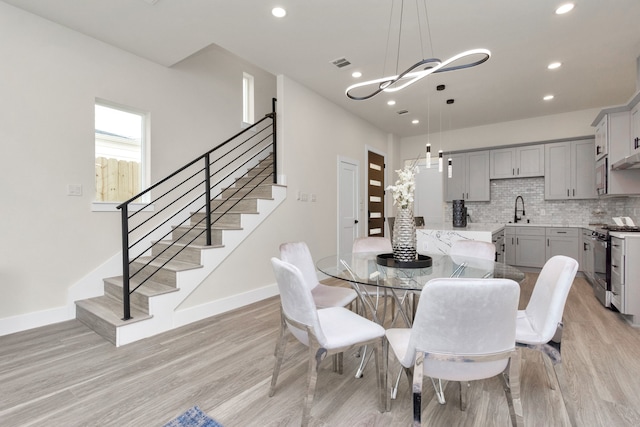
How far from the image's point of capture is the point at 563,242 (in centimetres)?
518

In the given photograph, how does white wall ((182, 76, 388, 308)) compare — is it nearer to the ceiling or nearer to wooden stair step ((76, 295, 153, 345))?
the ceiling

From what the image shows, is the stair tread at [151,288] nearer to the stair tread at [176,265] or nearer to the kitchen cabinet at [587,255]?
the stair tread at [176,265]

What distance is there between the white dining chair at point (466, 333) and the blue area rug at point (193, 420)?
108 cm

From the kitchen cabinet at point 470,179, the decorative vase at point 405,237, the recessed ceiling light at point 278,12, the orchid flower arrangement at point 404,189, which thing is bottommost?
the decorative vase at point 405,237

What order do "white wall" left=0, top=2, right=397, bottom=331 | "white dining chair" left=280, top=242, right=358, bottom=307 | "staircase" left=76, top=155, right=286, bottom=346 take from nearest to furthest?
1. "white dining chair" left=280, top=242, right=358, bottom=307
2. "staircase" left=76, top=155, right=286, bottom=346
3. "white wall" left=0, top=2, right=397, bottom=331

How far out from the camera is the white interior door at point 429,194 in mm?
7238

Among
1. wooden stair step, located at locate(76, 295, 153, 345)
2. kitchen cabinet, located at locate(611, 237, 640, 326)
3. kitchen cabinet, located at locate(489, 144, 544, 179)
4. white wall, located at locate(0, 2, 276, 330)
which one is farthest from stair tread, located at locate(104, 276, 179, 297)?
kitchen cabinet, located at locate(489, 144, 544, 179)

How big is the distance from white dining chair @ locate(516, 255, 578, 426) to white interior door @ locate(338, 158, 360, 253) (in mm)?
3755

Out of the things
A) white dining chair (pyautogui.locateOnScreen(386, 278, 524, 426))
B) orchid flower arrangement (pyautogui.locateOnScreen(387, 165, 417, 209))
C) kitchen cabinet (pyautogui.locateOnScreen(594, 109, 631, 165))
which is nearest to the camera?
white dining chair (pyautogui.locateOnScreen(386, 278, 524, 426))

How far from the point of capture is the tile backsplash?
5207 mm

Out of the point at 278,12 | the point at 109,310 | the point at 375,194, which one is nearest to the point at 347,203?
the point at 375,194

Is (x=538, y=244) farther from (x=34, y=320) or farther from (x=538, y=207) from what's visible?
(x=34, y=320)

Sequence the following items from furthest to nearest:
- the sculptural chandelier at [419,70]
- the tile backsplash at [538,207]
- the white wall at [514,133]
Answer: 1. the white wall at [514,133]
2. the tile backsplash at [538,207]
3. the sculptural chandelier at [419,70]

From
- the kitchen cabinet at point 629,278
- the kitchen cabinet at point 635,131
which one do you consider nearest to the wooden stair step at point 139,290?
the kitchen cabinet at point 629,278
